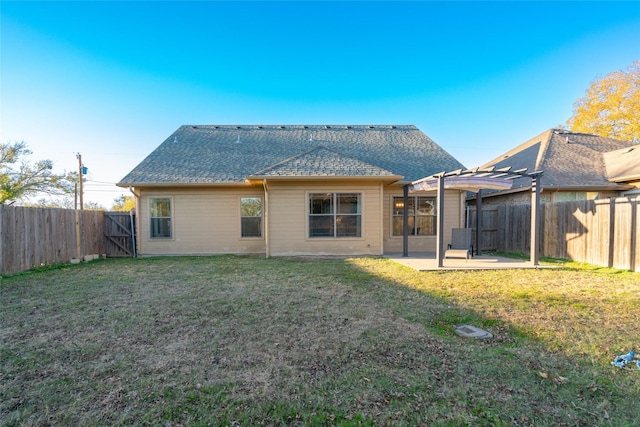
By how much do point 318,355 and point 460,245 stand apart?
742 centimetres

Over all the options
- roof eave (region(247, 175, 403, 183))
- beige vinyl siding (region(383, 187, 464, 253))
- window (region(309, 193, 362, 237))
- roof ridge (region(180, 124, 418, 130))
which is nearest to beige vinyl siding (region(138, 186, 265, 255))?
roof eave (region(247, 175, 403, 183))

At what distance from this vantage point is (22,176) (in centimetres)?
1919

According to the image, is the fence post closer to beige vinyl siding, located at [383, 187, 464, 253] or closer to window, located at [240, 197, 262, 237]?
beige vinyl siding, located at [383, 187, 464, 253]

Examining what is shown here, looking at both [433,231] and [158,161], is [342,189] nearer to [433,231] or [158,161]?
[433,231]

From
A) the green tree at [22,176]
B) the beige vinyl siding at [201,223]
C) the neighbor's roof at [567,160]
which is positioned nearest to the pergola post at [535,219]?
the neighbor's roof at [567,160]

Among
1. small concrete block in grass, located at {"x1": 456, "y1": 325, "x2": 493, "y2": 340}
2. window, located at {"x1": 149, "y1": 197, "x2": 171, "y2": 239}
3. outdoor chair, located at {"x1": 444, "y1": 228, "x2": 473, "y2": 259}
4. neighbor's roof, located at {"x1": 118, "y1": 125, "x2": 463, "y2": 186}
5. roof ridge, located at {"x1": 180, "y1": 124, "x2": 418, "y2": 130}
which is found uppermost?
roof ridge, located at {"x1": 180, "y1": 124, "x2": 418, "y2": 130}

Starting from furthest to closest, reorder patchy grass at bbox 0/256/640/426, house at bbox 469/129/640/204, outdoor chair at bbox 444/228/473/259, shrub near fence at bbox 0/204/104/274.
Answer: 1. house at bbox 469/129/640/204
2. outdoor chair at bbox 444/228/473/259
3. shrub near fence at bbox 0/204/104/274
4. patchy grass at bbox 0/256/640/426

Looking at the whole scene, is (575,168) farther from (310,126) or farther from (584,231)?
(310,126)

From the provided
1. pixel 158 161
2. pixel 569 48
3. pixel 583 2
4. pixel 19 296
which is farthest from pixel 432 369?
pixel 569 48

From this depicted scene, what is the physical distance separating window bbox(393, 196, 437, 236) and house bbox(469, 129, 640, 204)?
432cm

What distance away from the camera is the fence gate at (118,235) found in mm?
10734

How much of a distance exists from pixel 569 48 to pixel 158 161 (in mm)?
17930

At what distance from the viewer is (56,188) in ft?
67.6

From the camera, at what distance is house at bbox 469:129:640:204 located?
37.6 feet
